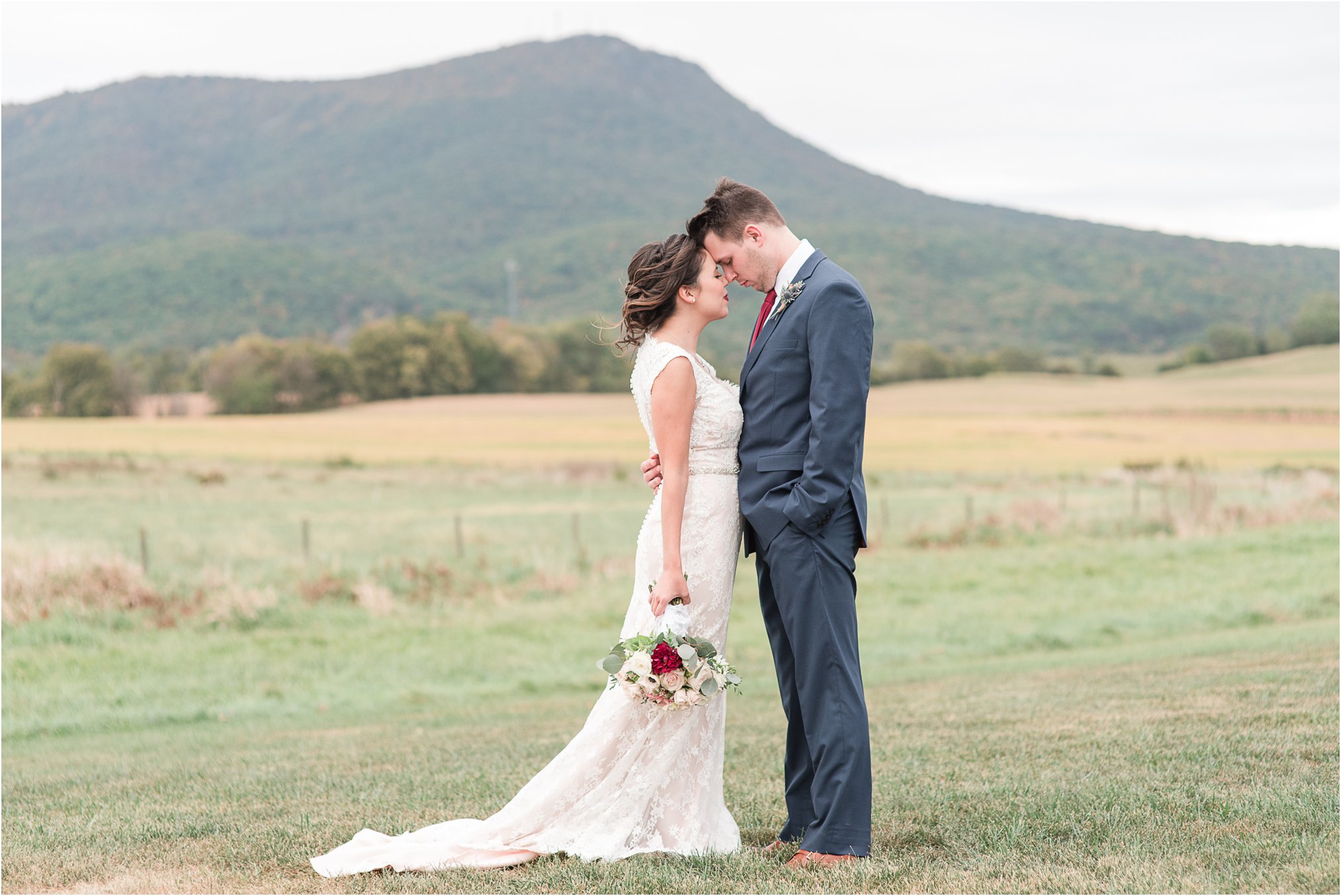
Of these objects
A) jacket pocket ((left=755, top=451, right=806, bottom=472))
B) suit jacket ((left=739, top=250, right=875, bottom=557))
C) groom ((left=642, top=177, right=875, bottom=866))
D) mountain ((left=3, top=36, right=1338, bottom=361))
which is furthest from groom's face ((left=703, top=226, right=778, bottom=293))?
mountain ((left=3, top=36, right=1338, bottom=361))

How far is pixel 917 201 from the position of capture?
522ft

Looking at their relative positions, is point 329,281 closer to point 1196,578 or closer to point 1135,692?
point 1196,578

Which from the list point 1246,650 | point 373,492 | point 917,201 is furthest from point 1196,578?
point 917,201

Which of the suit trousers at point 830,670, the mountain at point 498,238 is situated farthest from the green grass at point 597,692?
the mountain at point 498,238

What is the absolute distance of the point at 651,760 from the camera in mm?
4590

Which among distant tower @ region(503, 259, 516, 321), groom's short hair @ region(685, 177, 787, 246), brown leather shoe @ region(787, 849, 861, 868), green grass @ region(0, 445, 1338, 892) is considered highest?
distant tower @ region(503, 259, 516, 321)

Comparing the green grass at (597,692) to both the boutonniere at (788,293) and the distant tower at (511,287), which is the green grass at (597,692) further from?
the distant tower at (511,287)

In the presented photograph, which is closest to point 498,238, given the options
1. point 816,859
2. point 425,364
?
point 425,364

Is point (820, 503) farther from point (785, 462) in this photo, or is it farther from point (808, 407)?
point (808, 407)

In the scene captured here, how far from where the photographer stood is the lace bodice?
451cm

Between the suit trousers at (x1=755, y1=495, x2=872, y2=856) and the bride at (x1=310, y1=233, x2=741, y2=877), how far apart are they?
338 millimetres

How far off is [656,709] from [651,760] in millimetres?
200

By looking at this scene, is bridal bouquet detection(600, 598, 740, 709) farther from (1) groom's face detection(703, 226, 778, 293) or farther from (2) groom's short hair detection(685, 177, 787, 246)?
(2) groom's short hair detection(685, 177, 787, 246)

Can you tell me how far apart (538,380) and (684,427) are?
215ft
